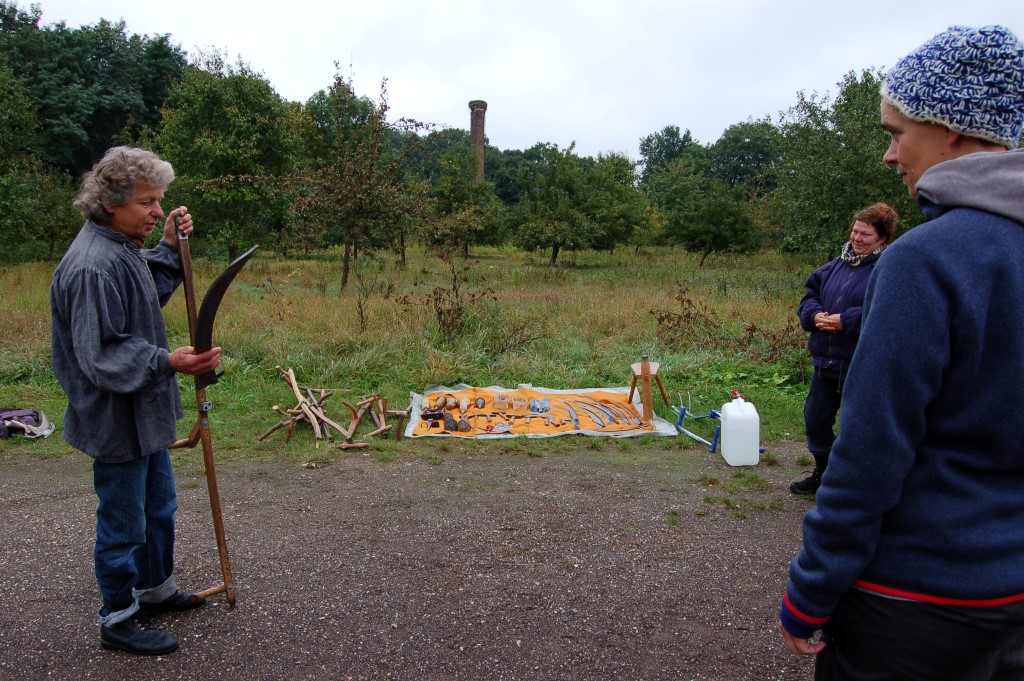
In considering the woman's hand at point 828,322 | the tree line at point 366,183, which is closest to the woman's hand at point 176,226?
the woman's hand at point 828,322

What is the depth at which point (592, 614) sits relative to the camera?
3152mm

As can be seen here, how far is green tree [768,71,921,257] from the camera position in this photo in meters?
13.8

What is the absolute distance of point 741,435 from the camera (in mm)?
5168

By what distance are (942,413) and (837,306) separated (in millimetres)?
3241

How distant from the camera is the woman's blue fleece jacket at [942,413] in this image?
120cm

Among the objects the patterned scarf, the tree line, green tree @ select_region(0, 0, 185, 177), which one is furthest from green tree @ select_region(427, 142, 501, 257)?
the patterned scarf

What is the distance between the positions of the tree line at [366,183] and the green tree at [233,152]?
36mm

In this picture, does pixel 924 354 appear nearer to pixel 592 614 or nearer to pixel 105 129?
pixel 592 614

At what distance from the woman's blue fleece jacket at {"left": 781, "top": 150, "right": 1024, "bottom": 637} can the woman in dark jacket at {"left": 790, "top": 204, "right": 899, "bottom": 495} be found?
298 cm

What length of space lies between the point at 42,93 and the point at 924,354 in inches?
1586

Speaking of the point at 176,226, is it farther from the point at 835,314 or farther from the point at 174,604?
the point at 835,314

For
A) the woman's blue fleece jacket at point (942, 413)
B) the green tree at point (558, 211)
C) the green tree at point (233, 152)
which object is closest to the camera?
the woman's blue fleece jacket at point (942, 413)

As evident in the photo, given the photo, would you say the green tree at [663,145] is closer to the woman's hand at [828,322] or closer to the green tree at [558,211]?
the green tree at [558,211]

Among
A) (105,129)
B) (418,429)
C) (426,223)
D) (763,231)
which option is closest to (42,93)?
(105,129)
